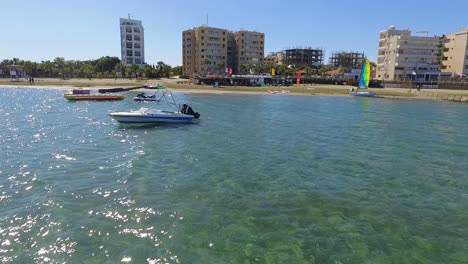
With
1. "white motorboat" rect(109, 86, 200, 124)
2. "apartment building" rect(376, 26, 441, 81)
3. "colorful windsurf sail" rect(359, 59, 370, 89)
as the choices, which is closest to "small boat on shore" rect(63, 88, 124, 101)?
"white motorboat" rect(109, 86, 200, 124)

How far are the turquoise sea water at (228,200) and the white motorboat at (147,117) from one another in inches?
216

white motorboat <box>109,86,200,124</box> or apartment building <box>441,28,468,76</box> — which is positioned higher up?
apartment building <box>441,28,468,76</box>

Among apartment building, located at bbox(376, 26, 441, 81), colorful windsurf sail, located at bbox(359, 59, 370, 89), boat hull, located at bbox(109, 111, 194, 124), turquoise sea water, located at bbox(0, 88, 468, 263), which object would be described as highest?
apartment building, located at bbox(376, 26, 441, 81)

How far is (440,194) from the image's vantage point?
1761 centimetres

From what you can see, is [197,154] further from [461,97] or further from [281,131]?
[461,97]

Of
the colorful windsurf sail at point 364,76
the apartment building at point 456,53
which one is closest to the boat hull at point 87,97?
the colorful windsurf sail at point 364,76

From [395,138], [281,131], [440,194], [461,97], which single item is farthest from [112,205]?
[461,97]

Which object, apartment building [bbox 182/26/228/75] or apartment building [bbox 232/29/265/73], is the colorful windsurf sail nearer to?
apartment building [bbox 182/26/228/75]

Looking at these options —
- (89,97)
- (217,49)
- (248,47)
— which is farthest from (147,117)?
(248,47)

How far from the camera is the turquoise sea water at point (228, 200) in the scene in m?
11.6

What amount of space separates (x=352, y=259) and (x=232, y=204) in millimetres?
5958

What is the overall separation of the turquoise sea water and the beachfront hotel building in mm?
138137

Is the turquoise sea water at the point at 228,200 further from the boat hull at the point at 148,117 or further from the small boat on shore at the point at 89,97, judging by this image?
the small boat on shore at the point at 89,97

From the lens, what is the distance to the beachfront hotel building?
545ft
